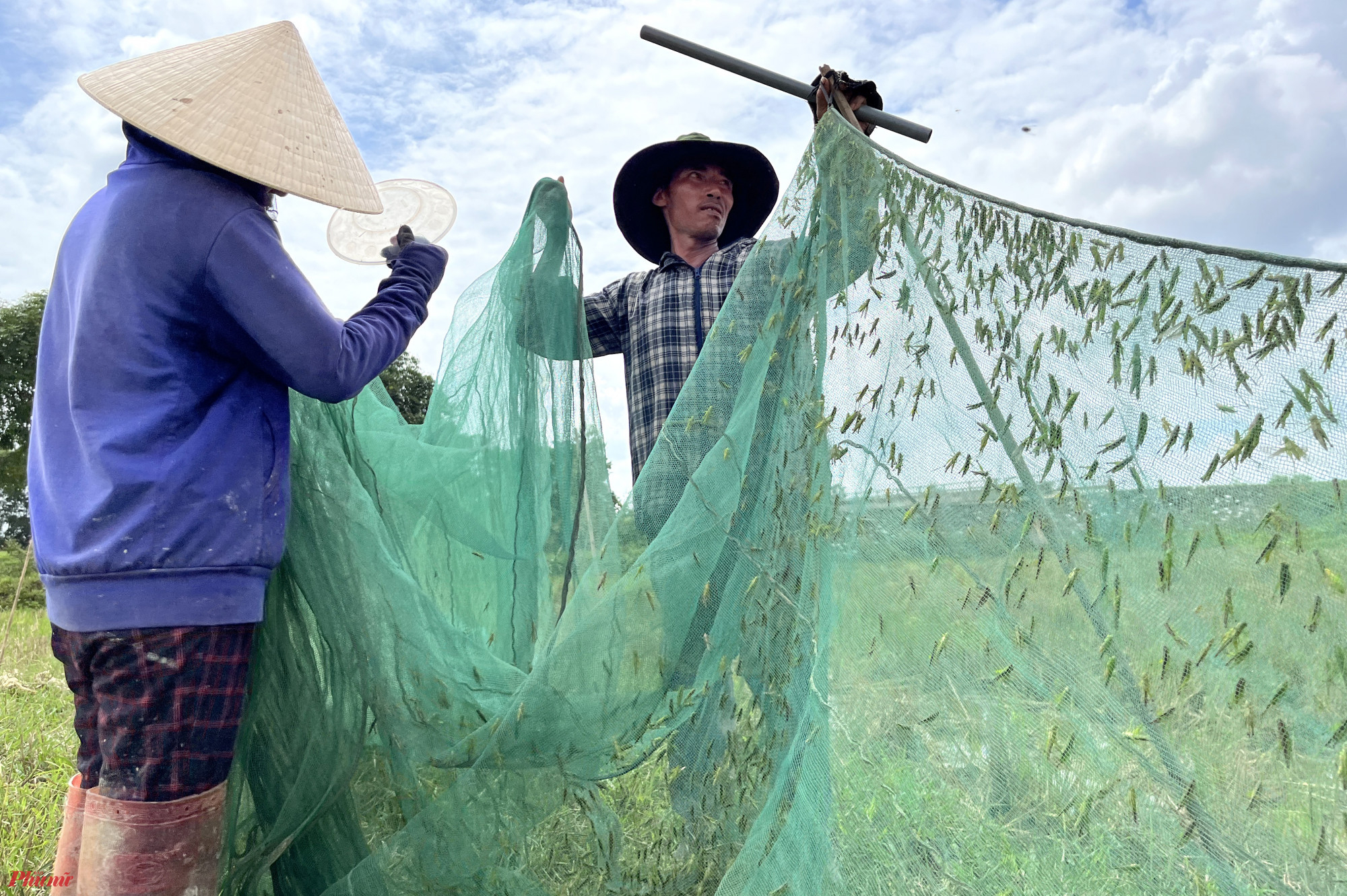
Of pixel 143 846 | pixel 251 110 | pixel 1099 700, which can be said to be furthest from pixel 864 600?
pixel 251 110

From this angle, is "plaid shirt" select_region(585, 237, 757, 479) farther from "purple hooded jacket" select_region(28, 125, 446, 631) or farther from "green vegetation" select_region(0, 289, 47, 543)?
"green vegetation" select_region(0, 289, 47, 543)

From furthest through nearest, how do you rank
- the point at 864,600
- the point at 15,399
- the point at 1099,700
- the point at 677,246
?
the point at 15,399, the point at 677,246, the point at 864,600, the point at 1099,700

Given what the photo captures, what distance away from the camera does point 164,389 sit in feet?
5.63

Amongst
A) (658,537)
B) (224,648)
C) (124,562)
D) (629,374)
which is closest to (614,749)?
(658,537)

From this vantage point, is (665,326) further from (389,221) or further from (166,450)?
(166,450)

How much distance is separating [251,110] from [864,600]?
1.70 m

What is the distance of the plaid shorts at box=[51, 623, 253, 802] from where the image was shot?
1695mm

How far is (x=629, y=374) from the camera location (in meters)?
3.23

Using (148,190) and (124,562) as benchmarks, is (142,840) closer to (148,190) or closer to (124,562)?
(124,562)

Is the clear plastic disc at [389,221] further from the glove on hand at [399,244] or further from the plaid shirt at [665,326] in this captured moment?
the plaid shirt at [665,326]

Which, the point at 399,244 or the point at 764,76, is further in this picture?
the point at 764,76

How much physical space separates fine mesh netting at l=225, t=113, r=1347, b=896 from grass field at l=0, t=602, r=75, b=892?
5.22 feet

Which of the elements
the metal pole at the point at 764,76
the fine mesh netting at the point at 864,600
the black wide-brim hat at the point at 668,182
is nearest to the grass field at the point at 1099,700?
the fine mesh netting at the point at 864,600

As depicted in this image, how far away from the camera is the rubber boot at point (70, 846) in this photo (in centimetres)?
186
